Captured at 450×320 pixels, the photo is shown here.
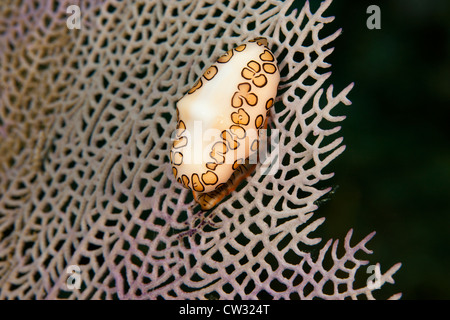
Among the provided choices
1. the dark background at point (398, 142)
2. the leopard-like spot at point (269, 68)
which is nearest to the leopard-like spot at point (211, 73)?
the leopard-like spot at point (269, 68)

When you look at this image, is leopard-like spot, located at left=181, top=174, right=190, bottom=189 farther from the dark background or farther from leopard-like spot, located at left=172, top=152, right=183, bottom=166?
the dark background

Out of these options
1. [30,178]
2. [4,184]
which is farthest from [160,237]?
[4,184]

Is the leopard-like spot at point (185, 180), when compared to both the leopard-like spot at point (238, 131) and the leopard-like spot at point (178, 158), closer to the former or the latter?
the leopard-like spot at point (178, 158)

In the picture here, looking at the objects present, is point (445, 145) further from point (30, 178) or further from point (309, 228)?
point (30, 178)

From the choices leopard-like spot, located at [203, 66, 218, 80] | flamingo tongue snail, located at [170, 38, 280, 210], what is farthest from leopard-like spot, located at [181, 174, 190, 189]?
leopard-like spot, located at [203, 66, 218, 80]

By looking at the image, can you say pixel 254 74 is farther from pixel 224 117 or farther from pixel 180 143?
pixel 180 143
